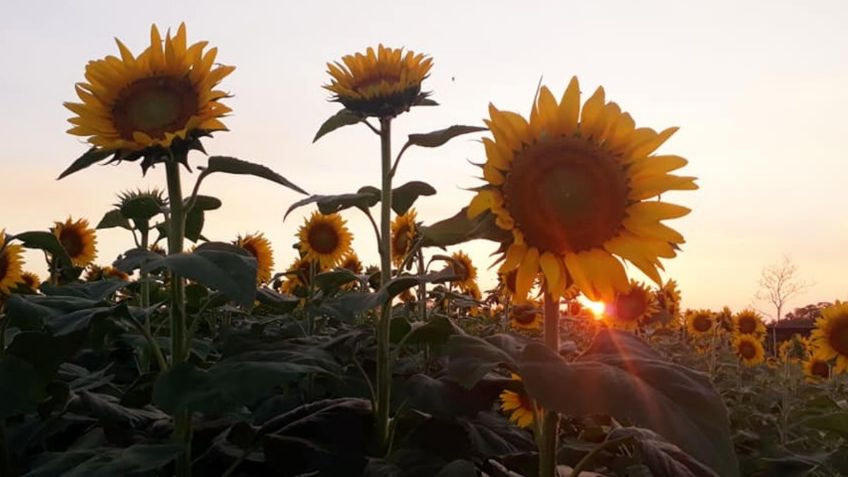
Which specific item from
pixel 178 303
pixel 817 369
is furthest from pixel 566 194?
pixel 817 369

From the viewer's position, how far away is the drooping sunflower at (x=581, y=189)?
186 cm

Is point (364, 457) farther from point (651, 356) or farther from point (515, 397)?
point (515, 397)

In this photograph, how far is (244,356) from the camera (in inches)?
78.3

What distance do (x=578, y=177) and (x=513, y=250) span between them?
229 mm

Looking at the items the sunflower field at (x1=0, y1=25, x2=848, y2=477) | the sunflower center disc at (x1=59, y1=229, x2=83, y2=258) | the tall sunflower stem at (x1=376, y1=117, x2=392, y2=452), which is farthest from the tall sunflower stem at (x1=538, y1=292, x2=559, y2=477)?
the sunflower center disc at (x1=59, y1=229, x2=83, y2=258)

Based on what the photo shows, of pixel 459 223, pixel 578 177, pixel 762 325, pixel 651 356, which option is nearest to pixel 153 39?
pixel 459 223

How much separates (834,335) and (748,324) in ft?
13.6

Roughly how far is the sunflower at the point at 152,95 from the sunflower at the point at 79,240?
17.1 ft

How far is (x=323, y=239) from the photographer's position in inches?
258

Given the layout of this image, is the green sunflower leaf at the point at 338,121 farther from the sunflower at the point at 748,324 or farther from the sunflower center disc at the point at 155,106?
the sunflower at the point at 748,324

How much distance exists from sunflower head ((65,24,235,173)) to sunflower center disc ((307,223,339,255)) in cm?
416

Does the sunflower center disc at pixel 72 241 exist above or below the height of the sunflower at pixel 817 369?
above

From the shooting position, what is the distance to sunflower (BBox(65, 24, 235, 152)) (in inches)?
88.9

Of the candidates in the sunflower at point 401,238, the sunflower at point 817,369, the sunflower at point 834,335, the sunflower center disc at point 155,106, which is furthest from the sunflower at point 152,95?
the sunflower at point 817,369
